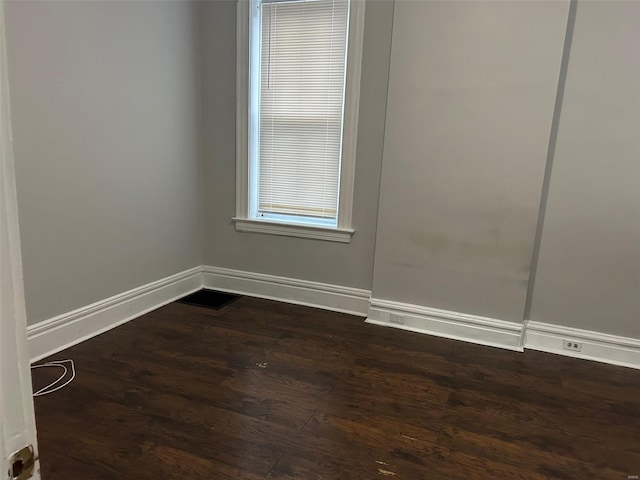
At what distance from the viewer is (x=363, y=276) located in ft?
11.0

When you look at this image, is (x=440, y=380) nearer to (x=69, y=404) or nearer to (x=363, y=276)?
(x=363, y=276)

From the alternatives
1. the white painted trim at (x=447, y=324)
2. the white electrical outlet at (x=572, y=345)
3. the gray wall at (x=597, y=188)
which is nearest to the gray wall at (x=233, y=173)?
the white painted trim at (x=447, y=324)

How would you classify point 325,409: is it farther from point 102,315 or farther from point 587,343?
point 587,343

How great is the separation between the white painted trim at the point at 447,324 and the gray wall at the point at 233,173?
27 cm

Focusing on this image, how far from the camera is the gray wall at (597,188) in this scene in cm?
→ 254

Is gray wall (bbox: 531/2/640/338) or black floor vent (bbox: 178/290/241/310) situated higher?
gray wall (bbox: 531/2/640/338)

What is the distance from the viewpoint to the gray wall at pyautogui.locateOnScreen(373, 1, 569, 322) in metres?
2.64

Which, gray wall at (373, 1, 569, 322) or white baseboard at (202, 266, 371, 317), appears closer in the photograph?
gray wall at (373, 1, 569, 322)

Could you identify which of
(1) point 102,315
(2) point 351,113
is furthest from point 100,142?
(2) point 351,113

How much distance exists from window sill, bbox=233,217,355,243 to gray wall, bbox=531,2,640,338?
1.36 metres

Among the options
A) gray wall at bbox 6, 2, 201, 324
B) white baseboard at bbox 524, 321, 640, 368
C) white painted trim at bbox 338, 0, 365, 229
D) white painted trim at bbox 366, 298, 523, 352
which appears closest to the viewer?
gray wall at bbox 6, 2, 201, 324

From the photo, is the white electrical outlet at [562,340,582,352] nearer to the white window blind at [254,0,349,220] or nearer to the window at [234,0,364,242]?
the window at [234,0,364,242]

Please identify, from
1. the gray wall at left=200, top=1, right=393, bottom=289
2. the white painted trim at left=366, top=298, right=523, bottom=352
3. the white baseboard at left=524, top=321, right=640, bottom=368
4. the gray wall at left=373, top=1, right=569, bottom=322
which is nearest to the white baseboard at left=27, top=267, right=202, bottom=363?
the gray wall at left=200, top=1, right=393, bottom=289

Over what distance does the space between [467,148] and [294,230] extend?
1409 mm
